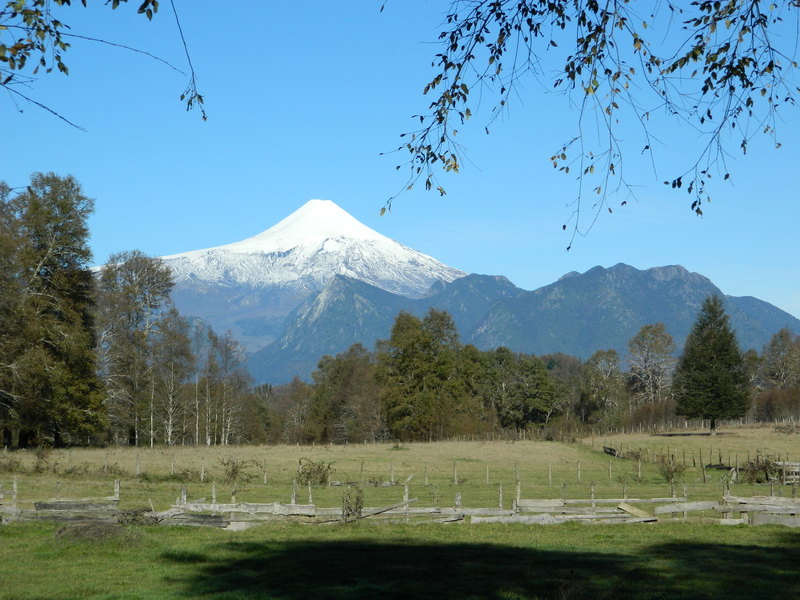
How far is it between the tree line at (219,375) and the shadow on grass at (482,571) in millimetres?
8678

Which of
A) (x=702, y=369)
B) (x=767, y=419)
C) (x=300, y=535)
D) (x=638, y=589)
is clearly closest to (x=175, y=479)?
(x=300, y=535)

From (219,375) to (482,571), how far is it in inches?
2637

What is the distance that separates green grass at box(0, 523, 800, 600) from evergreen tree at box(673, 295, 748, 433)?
5618 cm

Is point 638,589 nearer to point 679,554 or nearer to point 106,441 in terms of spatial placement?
point 679,554

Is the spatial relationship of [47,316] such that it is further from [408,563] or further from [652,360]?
[652,360]

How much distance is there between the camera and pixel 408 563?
17.7m

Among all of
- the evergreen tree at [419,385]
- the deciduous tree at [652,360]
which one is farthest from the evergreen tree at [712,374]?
the deciduous tree at [652,360]

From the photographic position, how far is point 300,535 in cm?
2244

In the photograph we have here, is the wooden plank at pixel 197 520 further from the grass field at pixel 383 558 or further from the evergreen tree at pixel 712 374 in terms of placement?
the evergreen tree at pixel 712 374

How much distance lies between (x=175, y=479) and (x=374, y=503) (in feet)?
36.9

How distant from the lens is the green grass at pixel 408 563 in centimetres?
1454

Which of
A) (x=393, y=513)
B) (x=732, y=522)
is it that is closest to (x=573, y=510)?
(x=732, y=522)

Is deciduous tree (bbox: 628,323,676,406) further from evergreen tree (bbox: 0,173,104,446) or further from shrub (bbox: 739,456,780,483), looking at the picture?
evergreen tree (bbox: 0,173,104,446)

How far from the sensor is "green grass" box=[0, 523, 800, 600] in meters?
14.5
